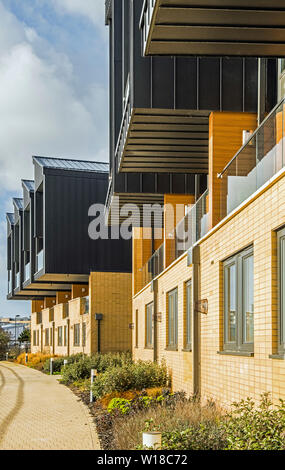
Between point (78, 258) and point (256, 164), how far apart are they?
34.2 m

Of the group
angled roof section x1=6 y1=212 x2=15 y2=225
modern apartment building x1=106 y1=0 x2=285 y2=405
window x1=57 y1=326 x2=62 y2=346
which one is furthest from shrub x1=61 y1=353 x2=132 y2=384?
angled roof section x1=6 y1=212 x2=15 y2=225

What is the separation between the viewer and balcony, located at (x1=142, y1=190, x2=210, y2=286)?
51.5 feet

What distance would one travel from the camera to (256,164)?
35.8ft

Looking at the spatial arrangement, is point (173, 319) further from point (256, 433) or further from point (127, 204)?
point (256, 433)

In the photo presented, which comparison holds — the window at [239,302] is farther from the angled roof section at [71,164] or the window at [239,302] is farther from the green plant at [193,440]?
the angled roof section at [71,164]

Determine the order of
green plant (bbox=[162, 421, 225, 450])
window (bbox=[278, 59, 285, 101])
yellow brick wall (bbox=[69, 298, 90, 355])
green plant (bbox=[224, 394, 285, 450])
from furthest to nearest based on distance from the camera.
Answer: yellow brick wall (bbox=[69, 298, 90, 355])
window (bbox=[278, 59, 285, 101])
green plant (bbox=[162, 421, 225, 450])
green plant (bbox=[224, 394, 285, 450])

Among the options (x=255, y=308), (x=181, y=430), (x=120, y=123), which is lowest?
(x=181, y=430)

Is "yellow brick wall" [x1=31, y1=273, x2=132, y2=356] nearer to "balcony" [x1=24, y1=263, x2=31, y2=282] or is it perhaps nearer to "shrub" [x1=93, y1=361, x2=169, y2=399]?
"balcony" [x1=24, y1=263, x2=31, y2=282]

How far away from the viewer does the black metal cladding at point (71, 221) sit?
Answer: 44.1 meters

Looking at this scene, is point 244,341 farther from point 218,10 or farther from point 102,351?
point 102,351

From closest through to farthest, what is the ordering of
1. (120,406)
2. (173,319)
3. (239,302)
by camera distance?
(239,302)
(120,406)
(173,319)

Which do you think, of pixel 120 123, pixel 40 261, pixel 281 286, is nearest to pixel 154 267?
pixel 120 123

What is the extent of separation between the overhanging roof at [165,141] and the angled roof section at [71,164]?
75.2 feet

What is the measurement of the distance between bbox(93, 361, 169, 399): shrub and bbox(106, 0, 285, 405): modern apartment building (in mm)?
656
